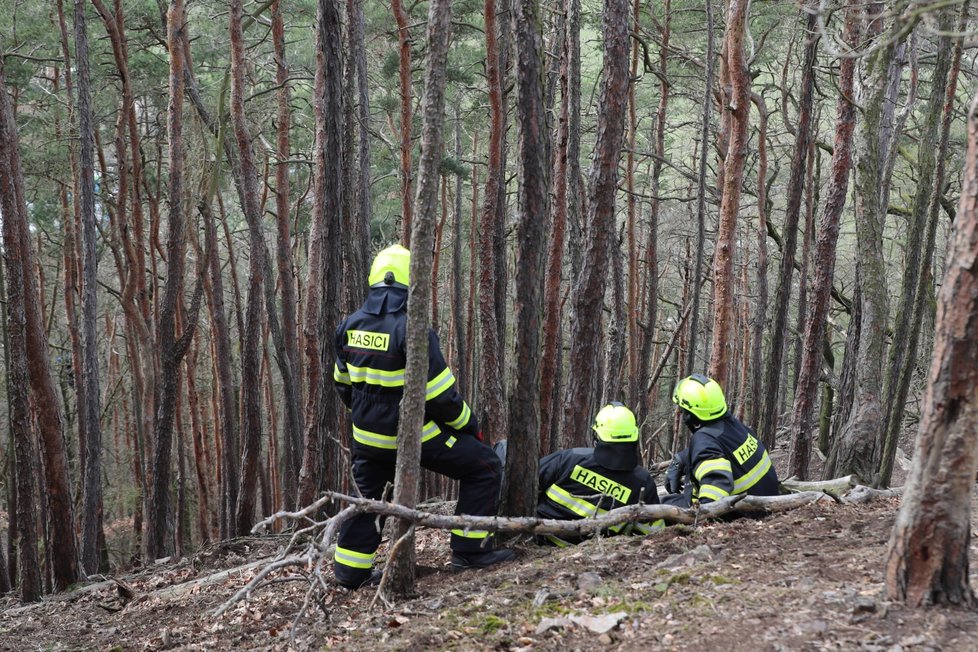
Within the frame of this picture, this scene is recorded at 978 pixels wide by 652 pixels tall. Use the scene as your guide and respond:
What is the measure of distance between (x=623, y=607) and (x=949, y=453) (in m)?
1.65

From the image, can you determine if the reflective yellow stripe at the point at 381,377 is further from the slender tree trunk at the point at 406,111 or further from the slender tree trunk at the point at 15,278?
the slender tree trunk at the point at 406,111

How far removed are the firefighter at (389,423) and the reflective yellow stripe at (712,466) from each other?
5.04 feet

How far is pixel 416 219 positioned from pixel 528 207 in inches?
63.3

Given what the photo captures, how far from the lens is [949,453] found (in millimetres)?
3096

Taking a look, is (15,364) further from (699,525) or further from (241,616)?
(699,525)

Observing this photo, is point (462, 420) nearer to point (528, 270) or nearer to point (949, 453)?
point (528, 270)

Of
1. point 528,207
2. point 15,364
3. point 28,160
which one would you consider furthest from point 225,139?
point 528,207

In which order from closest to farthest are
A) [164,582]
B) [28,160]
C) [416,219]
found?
[416,219], [164,582], [28,160]

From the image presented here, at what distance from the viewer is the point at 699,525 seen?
18.2 ft

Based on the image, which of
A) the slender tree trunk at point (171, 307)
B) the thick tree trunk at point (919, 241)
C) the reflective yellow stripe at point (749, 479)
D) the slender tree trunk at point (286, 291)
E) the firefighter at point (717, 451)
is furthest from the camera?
the slender tree trunk at point (286, 291)

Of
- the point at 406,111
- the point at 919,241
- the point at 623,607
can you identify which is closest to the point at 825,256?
the point at 919,241

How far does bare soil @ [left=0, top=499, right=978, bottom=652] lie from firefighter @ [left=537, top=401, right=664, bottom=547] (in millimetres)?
507

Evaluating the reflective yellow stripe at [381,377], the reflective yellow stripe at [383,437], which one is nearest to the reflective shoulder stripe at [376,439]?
the reflective yellow stripe at [383,437]

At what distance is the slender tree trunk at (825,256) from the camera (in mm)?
8672
